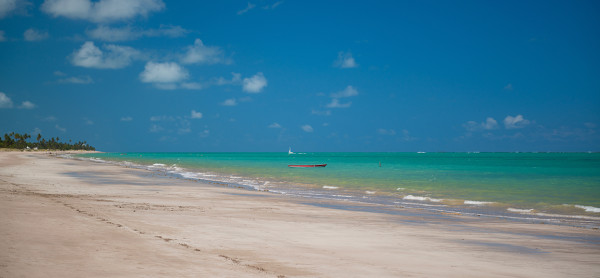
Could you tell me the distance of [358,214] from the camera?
16.7m

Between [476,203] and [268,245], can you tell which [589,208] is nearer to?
[476,203]

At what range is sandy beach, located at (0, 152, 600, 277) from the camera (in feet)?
23.6

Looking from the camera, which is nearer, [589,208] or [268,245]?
[268,245]

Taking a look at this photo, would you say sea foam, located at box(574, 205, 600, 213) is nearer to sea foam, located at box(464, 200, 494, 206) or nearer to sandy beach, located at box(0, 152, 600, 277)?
sea foam, located at box(464, 200, 494, 206)

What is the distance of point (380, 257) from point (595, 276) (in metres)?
4.21

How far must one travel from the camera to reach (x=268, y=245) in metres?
9.63

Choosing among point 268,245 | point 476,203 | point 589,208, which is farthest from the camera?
point 476,203

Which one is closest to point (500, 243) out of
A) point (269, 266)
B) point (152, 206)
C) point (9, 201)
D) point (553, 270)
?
point (553, 270)

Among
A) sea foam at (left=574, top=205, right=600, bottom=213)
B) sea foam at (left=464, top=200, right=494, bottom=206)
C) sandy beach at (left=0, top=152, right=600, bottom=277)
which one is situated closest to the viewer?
sandy beach at (left=0, top=152, right=600, bottom=277)

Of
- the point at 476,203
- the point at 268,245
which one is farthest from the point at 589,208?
the point at 268,245

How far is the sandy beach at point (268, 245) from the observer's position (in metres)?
7.19

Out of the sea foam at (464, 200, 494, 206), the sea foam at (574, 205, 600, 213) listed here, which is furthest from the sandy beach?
the sea foam at (464, 200, 494, 206)

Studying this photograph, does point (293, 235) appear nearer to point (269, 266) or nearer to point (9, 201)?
point (269, 266)

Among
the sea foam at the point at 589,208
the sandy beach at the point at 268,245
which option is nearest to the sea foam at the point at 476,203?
the sea foam at the point at 589,208
